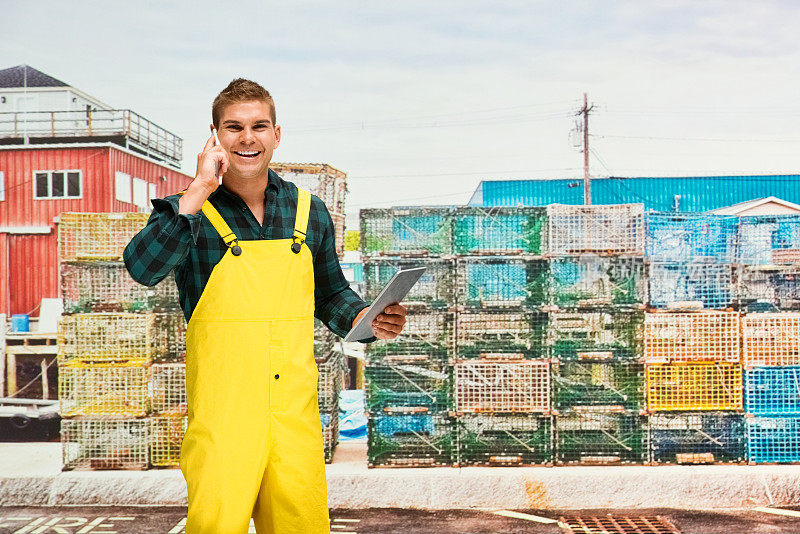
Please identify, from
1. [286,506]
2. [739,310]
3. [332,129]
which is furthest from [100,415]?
[739,310]

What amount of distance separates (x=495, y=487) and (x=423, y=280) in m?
1.64

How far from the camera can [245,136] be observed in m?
2.42

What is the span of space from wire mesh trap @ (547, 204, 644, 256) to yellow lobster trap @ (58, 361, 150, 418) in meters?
3.29

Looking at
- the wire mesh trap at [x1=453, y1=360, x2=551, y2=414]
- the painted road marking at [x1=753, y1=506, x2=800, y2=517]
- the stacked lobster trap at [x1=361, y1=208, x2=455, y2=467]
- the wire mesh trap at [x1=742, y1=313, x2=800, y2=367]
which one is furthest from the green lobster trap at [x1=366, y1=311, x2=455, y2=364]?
the painted road marking at [x1=753, y1=506, x2=800, y2=517]

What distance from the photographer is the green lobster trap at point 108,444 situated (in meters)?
6.16

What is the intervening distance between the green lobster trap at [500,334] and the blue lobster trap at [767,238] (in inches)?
65.7

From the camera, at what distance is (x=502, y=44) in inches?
259

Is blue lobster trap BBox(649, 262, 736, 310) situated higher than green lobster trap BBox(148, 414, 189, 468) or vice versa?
blue lobster trap BBox(649, 262, 736, 310)

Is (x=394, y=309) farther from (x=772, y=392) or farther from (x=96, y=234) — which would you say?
(x=772, y=392)

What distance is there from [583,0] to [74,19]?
4.03 m

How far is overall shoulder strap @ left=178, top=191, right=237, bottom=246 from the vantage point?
242 cm

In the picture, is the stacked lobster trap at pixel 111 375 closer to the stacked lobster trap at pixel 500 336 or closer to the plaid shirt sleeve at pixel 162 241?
the stacked lobster trap at pixel 500 336

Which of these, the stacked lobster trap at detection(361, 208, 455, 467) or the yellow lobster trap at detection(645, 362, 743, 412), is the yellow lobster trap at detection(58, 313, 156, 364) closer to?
the stacked lobster trap at detection(361, 208, 455, 467)

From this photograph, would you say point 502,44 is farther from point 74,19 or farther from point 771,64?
point 74,19
